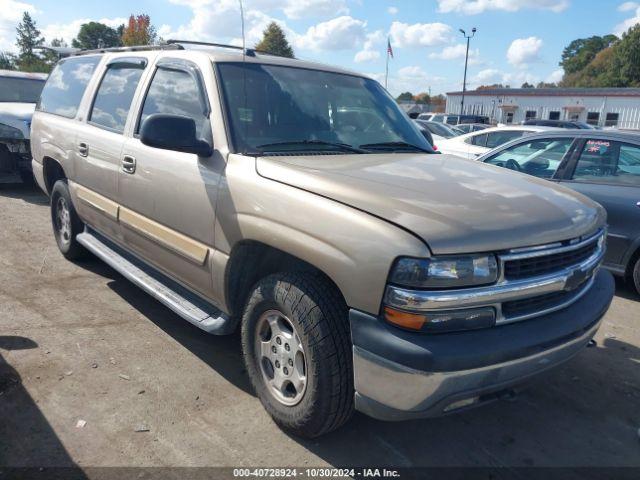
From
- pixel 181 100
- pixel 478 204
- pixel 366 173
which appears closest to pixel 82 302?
pixel 181 100

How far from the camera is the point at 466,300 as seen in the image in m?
2.19

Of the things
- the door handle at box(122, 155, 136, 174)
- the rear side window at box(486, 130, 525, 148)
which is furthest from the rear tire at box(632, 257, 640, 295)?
the door handle at box(122, 155, 136, 174)

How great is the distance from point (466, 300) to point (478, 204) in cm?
52

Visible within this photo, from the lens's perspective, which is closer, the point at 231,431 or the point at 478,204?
the point at 478,204

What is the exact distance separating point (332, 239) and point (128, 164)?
211 centimetres

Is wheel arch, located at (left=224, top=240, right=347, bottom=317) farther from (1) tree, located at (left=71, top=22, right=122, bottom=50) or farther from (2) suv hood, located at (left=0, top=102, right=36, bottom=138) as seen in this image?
(1) tree, located at (left=71, top=22, right=122, bottom=50)

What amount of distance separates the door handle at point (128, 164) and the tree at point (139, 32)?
54.4m

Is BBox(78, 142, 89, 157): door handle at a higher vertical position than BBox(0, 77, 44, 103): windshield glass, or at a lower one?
lower

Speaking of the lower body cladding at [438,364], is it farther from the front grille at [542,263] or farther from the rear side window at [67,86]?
the rear side window at [67,86]

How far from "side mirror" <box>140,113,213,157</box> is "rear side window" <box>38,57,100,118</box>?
2416mm

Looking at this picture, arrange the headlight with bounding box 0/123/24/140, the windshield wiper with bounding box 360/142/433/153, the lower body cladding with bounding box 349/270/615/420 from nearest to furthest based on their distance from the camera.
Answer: the lower body cladding with bounding box 349/270/615/420
the windshield wiper with bounding box 360/142/433/153
the headlight with bounding box 0/123/24/140

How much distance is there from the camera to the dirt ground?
2.70m

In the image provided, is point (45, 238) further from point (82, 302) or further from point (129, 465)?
point (129, 465)

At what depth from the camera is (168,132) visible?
287 cm
